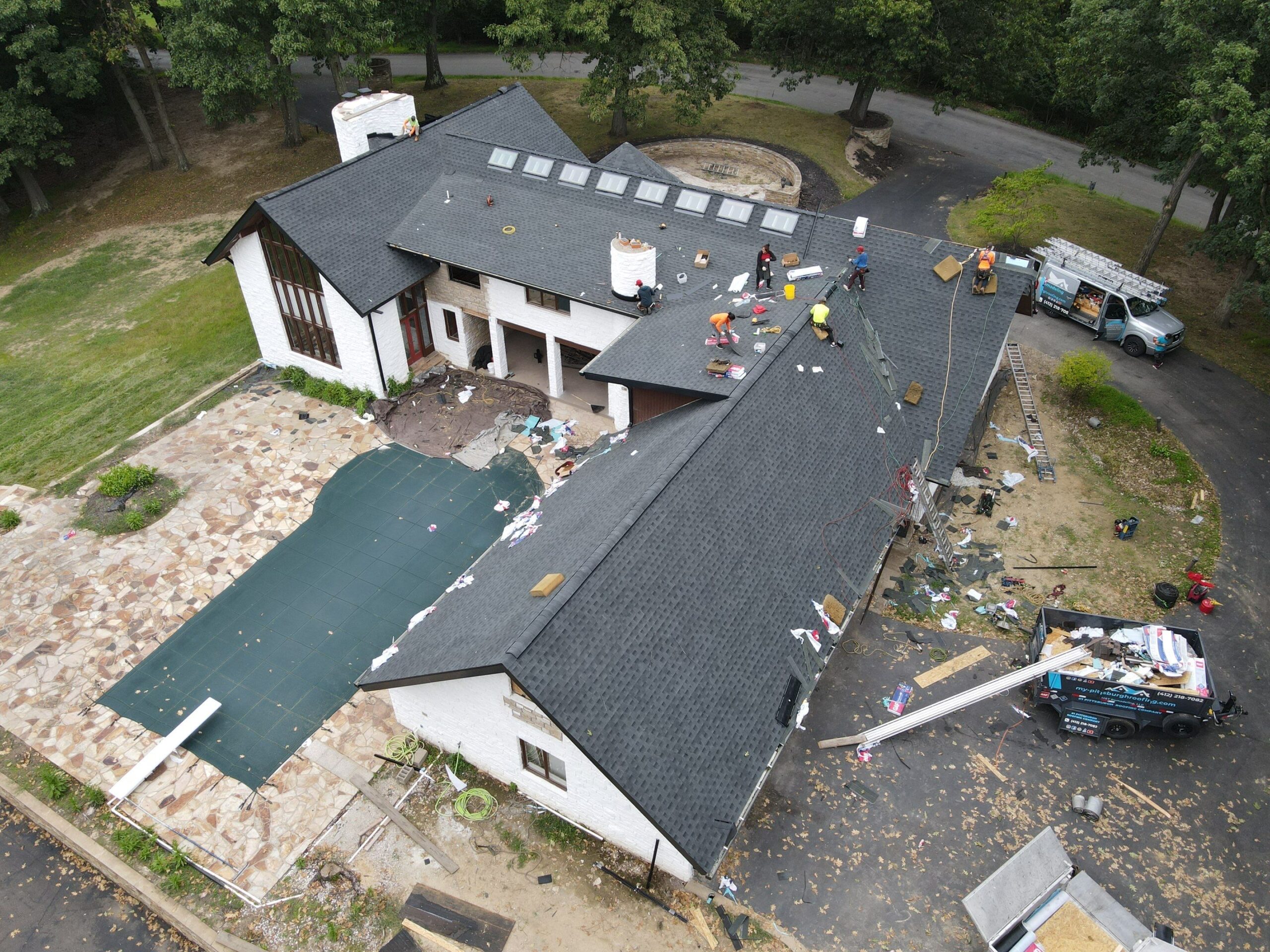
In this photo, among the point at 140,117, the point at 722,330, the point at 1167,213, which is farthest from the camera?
the point at 140,117

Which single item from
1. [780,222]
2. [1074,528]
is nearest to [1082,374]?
[1074,528]

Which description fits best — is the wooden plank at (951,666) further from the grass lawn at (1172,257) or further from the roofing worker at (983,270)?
the grass lawn at (1172,257)

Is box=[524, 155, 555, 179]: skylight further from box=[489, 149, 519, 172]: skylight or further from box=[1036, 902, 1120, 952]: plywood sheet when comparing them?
box=[1036, 902, 1120, 952]: plywood sheet

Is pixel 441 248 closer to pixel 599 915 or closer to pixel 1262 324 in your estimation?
pixel 599 915

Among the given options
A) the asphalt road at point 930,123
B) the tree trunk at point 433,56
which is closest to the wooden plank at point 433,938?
the asphalt road at point 930,123

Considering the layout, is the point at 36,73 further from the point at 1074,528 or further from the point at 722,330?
the point at 1074,528

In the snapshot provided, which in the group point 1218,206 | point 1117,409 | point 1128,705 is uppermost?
point 1218,206
